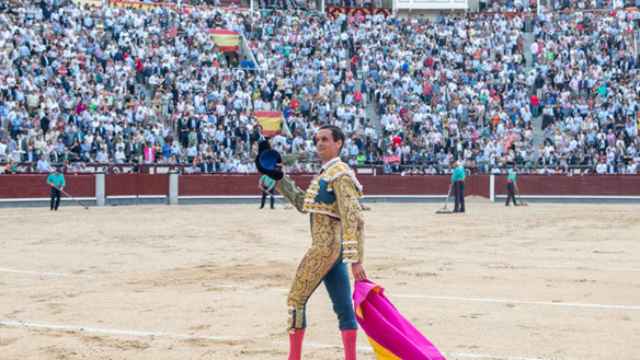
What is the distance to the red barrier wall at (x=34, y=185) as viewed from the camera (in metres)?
25.4

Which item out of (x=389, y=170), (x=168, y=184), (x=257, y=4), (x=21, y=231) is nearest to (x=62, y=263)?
(x=21, y=231)

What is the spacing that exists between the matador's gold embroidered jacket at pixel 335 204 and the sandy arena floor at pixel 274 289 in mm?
1148

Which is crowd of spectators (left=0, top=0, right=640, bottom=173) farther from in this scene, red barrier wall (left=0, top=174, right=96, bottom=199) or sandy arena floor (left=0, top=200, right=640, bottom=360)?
sandy arena floor (left=0, top=200, right=640, bottom=360)

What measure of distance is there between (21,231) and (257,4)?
64.6 feet

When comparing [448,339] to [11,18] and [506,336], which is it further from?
[11,18]

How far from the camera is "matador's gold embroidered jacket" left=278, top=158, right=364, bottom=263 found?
18.9 ft

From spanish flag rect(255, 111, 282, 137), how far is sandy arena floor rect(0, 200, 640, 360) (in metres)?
9.81

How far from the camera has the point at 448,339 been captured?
24.3ft

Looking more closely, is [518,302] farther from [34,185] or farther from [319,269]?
[34,185]

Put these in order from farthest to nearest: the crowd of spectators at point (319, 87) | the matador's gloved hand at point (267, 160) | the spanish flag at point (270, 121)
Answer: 1. the spanish flag at point (270, 121)
2. the crowd of spectators at point (319, 87)
3. the matador's gloved hand at point (267, 160)

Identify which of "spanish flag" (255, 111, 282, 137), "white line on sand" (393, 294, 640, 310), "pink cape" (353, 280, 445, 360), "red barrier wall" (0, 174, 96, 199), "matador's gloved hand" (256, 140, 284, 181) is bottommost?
"red barrier wall" (0, 174, 96, 199)

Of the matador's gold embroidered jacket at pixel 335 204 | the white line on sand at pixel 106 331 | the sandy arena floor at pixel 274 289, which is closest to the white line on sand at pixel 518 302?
the sandy arena floor at pixel 274 289

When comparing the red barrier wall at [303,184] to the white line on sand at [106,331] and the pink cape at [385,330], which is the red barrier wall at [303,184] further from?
the pink cape at [385,330]

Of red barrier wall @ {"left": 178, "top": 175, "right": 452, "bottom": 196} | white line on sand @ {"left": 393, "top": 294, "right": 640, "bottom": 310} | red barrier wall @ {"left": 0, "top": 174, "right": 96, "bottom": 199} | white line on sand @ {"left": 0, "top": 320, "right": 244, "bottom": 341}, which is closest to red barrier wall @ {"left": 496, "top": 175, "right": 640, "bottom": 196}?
red barrier wall @ {"left": 178, "top": 175, "right": 452, "bottom": 196}
